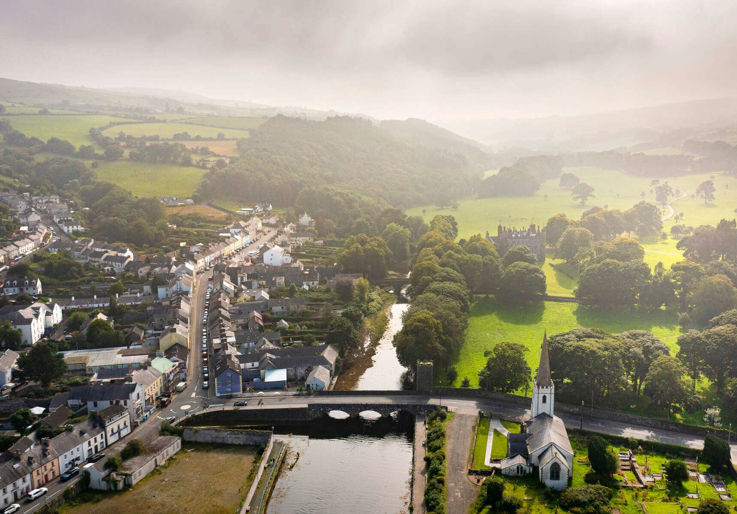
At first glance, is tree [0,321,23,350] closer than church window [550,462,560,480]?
No

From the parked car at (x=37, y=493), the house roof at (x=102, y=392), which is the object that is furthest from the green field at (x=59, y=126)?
the parked car at (x=37, y=493)

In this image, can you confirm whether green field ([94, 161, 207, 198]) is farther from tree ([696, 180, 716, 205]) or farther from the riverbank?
tree ([696, 180, 716, 205])

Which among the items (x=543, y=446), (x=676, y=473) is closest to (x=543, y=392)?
(x=543, y=446)

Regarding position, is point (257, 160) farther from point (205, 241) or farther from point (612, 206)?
point (612, 206)

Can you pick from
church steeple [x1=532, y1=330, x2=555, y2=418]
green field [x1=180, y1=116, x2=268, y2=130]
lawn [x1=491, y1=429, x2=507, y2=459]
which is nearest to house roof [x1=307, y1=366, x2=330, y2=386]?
lawn [x1=491, y1=429, x2=507, y2=459]

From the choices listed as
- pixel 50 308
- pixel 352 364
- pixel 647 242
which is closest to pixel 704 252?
pixel 647 242

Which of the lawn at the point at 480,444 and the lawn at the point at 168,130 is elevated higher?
the lawn at the point at 168,130

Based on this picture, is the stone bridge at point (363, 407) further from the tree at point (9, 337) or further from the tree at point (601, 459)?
the tree at point (9, 337)
